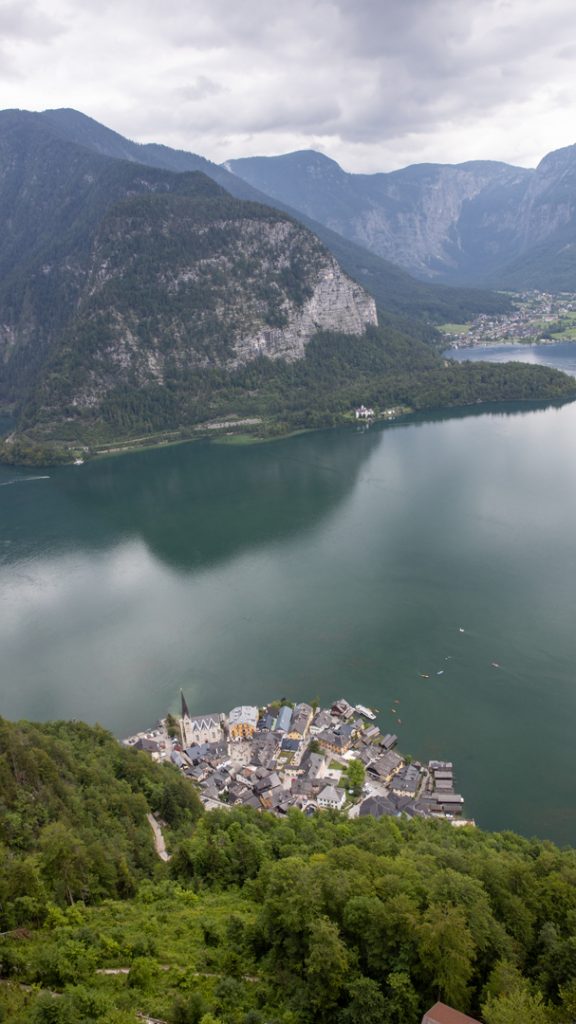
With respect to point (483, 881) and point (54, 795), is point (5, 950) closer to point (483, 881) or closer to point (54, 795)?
point (54, 795)

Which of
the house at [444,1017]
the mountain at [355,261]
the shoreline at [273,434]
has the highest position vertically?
the mountain at [355,261]

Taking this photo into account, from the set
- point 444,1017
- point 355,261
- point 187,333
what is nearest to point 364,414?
point 187,333

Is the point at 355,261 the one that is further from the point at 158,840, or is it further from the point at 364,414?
the point at 158,840

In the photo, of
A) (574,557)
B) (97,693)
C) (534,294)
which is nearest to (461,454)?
(574,557)

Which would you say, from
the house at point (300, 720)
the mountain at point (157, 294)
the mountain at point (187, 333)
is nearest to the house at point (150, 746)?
the house at point (300, 720)

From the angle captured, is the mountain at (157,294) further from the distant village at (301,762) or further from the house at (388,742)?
the house at (388,742)
